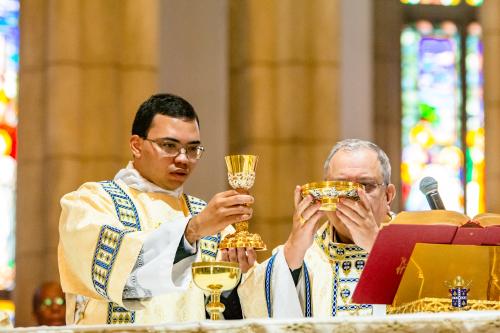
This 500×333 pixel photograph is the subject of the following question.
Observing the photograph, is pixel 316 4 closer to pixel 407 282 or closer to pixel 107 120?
pixel 107 120

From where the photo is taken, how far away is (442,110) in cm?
1172

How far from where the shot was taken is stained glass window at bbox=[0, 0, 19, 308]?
9.68 meters

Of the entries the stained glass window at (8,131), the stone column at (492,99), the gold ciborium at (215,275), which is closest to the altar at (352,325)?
the gold ciborium at (215,275)

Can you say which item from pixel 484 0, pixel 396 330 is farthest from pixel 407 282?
pixel 484 0

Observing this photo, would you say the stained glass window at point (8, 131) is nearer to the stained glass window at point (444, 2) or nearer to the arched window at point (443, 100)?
the arched window at point (443, 100)

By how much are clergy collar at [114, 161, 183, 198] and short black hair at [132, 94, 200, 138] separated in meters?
0.21

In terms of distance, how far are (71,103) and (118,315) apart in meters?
3.67

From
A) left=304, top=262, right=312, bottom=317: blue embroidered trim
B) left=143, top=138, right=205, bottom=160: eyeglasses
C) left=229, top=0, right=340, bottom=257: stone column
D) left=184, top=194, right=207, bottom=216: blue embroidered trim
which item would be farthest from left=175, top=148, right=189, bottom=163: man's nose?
left=229, top=0, right=340, bottom=257: stone column

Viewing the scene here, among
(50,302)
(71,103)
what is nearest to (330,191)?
(50,302)

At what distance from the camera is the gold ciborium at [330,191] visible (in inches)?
192

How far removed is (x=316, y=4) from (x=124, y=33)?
133 centimetres

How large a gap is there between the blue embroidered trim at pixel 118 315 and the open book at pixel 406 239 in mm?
1266

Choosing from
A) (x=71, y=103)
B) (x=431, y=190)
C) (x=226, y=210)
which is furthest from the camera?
(x=71, y=103)

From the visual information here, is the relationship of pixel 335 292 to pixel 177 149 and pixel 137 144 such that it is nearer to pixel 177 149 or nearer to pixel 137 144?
pixel 177 149
